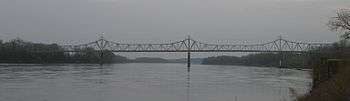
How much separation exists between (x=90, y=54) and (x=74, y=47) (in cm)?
586

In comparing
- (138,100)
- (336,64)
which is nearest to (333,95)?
(336,64)

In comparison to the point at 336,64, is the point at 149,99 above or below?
below

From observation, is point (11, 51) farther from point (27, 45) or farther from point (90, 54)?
point (90, 54)

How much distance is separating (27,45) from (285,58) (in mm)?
62253

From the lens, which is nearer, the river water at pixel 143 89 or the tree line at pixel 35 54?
the river water at pixel 143 89

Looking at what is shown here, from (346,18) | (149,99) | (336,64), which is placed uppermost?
(346,18)

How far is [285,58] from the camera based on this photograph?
126250 millimetres

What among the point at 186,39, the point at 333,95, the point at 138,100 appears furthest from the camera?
the point at 186,39

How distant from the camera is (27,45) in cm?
13738

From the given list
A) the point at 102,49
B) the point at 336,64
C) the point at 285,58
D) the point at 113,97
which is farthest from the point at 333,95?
the point at 102,49

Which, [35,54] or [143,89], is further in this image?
[35,54]

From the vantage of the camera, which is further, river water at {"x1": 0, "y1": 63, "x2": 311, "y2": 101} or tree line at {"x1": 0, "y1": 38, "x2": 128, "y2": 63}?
tree line at {"x1": 0, "y1": 38, "x2": 128, "y2": 63}

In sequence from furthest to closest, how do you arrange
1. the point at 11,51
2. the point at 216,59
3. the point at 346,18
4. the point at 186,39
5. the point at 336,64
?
the point at 216,59
the point at 186,39
the point at 11,51
the point at 346,18
the point at 336,64

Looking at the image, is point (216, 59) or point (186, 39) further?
point (216, 59)
